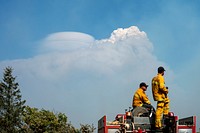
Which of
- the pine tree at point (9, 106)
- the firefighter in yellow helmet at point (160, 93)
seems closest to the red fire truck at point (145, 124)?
the firefighter in yellow helmet at point (160, 93)

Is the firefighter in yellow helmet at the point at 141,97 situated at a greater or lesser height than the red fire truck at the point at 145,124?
greater

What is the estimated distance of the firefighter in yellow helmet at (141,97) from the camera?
12.3 m

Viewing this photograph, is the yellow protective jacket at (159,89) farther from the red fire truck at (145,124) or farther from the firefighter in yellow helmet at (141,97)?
the firefighter in yellow helmet at (141,97)

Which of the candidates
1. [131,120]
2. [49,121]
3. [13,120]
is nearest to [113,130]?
[131,120]

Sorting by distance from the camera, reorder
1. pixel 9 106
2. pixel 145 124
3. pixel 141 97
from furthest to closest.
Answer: pixel 9 106
pixel 141 97
pixel 145 124

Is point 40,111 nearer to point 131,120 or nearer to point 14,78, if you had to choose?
point 14,78

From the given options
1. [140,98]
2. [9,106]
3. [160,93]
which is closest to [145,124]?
[160,93]

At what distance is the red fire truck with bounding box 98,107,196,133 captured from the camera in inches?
419

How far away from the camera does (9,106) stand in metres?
49.6

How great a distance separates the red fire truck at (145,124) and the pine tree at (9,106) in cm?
3846

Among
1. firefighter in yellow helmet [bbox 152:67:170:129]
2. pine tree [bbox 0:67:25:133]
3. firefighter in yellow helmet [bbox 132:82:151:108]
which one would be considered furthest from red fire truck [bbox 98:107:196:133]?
pine tree [bbox 0:67:25:133]

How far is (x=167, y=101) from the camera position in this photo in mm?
11375

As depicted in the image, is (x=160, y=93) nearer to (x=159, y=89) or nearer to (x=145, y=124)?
(x=159, y=89)

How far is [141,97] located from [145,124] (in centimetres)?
130
